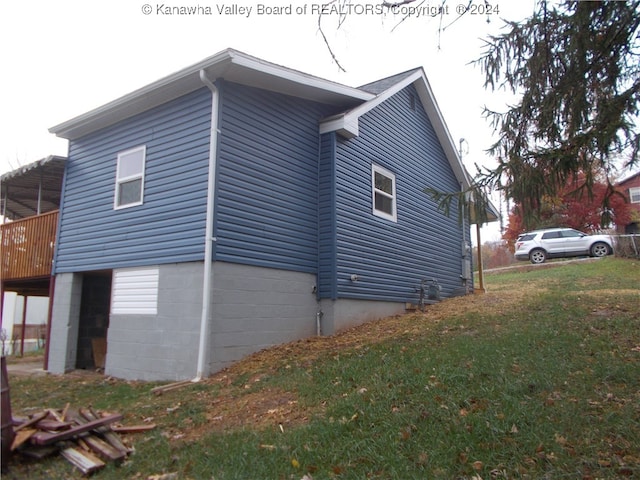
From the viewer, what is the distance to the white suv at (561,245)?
2173 cm

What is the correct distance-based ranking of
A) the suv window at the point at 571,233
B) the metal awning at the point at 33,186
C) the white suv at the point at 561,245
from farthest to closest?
1. the suv window at the point at 571,233
2. the white suv at the point at 561,245
3. the metal awning at the point at 33,186

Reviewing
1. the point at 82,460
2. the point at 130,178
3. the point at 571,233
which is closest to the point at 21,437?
the point at 82,460

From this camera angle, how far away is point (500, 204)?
6.57 metres

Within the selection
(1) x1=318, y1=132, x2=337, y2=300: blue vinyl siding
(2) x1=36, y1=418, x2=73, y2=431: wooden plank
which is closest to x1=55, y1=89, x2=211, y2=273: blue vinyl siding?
(1) x1=318, y1=132, x2=337, y2=300: blue vinyl siding

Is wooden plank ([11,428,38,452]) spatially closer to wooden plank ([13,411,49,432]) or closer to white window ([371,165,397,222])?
wooden plank ([13,411,49,432])

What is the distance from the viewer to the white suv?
71.3ft

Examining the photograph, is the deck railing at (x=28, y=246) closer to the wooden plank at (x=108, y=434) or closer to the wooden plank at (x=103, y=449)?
the wooden plank at (x=108, y=434)

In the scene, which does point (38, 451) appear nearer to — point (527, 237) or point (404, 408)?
point (404, 408)

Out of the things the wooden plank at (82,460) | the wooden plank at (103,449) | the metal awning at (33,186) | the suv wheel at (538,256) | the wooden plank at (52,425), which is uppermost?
the metal awning at (33,186)

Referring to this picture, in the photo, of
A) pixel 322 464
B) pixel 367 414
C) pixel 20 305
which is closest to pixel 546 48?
pixel 367 414

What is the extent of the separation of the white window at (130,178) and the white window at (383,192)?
4903mm

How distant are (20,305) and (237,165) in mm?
19718

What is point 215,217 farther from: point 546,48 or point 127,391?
point 546,48

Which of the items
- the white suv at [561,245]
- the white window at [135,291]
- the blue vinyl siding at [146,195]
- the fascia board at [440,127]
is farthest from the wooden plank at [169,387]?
the white suv at [561,245]
